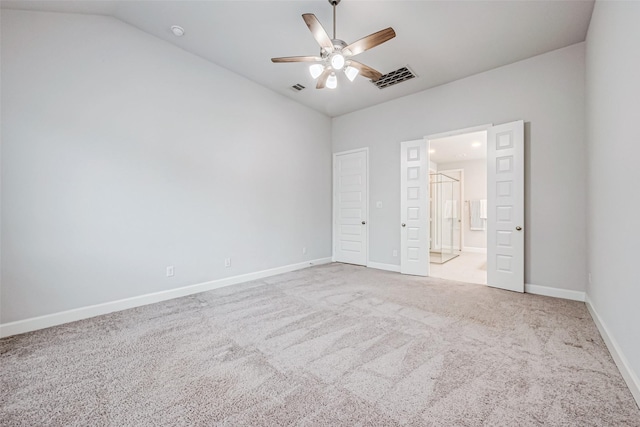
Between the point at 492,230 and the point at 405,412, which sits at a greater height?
the point at 492,230

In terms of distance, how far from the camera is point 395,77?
4.12 m

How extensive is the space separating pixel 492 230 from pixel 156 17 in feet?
16.5

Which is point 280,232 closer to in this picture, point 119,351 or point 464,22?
point 119,351

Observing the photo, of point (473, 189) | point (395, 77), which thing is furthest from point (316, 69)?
point (473, 189)

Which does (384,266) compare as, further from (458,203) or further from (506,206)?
(458,203)

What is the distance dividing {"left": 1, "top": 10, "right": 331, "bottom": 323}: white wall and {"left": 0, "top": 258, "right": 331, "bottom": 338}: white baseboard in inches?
2.4

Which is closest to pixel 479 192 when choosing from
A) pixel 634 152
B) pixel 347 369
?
pixel 634 152

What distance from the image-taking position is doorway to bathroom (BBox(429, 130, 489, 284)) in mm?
6177

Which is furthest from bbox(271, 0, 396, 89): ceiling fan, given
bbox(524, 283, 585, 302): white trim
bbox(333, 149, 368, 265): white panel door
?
bbox(524, 283, 585, 302): white trim

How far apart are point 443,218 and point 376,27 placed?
529 cm

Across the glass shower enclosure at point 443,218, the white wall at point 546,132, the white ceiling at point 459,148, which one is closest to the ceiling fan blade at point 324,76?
the white wall at point 546,132

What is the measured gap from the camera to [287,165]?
16.0 feet

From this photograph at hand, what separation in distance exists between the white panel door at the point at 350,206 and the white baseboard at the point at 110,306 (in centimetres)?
191

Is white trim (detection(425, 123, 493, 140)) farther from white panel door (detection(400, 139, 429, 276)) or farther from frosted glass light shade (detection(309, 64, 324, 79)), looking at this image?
frosted glass light shade (detection(309, 64, 324, 79))
